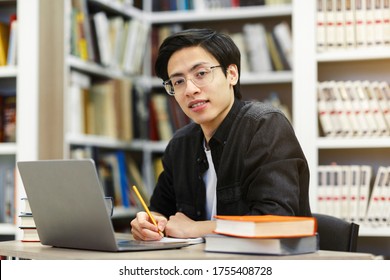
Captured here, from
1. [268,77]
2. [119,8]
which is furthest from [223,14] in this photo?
[119,8]

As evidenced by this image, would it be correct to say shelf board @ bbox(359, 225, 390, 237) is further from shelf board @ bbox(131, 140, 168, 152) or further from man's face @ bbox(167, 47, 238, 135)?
man's face @ bbox(167, 47, 238, 135)

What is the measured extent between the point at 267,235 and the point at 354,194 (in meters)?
2.18

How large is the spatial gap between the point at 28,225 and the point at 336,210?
1952 millimetres

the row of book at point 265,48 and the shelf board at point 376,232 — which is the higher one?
the row of book at point 265,48

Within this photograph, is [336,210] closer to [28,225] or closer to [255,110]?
[255,110]

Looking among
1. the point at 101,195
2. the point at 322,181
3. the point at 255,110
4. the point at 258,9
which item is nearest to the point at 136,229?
the point at 101,195

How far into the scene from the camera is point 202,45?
196cm

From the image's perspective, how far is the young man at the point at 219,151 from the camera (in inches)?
68.3

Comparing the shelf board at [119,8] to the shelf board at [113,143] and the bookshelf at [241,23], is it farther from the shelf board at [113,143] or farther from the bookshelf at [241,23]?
the shelf board at [113,143]

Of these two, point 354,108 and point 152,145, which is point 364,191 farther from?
point 152,145

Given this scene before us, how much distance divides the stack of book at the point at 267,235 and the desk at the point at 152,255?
0.02 m

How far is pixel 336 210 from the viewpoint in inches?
132

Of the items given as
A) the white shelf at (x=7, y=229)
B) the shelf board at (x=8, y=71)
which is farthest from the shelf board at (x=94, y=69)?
the white shelf at (x=7, y=229)

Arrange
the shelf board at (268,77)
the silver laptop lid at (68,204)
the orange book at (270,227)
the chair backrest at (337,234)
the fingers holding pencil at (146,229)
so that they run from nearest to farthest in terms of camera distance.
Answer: the orange book at (270,227), the silver laptop lid at (68,204), the fingers holding pencil at (146,229), the chair backrest at (337,234), the shelf board at (268,77)
